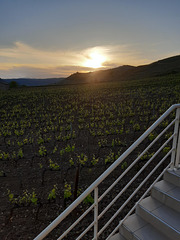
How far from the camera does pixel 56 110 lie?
1584 centimetres

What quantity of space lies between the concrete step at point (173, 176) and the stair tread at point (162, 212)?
48cm

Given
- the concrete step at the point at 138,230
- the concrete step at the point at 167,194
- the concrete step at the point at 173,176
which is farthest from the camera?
the concrete step at the point at 173,176

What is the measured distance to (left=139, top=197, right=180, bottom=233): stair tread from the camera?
261cm

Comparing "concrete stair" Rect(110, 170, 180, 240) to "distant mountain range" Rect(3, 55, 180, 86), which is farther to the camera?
"distant mountain range" Rect(3, 55, 180, 86)

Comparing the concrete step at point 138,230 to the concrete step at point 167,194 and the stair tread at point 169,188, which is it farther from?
the stair tread at point 169,188

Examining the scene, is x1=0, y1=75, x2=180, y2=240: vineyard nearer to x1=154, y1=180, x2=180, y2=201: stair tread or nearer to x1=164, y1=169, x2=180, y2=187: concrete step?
x1=154, y1=180, x2=180, y2=201: stair tread

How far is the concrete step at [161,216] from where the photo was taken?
8.34ft

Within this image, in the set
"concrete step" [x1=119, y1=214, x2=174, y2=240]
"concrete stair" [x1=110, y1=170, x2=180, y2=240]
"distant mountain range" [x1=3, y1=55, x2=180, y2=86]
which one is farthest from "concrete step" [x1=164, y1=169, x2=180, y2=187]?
"distant mountain range" [x1=3, y1=55, x2=180, y2=86]

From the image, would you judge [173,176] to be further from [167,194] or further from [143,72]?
[143,72]

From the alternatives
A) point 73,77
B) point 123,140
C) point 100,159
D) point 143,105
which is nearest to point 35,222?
point 100,159

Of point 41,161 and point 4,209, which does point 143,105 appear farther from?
point 4,209

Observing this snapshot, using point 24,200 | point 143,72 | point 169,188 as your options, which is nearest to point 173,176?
point 169,188

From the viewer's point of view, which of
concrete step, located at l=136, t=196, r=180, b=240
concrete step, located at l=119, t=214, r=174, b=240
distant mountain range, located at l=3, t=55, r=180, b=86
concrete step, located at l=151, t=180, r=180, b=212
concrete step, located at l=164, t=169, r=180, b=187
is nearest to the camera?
concrete step, located at l=136, t=196, r=180, b=240

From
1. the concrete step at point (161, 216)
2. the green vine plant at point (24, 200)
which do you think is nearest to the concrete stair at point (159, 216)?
the concrete step at point (161, 216)
